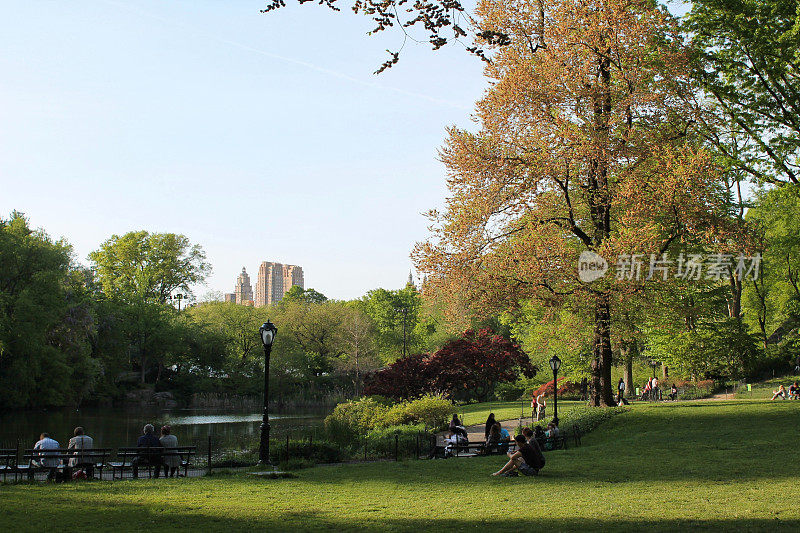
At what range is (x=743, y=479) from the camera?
1136 centimetres

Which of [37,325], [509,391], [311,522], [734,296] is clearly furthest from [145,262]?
[311,522]

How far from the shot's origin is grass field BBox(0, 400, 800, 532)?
26.7 ft

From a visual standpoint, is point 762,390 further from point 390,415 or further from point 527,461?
point 527,461

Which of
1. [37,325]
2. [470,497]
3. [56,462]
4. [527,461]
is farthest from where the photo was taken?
[37,325]

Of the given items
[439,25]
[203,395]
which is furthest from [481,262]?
[203,395]

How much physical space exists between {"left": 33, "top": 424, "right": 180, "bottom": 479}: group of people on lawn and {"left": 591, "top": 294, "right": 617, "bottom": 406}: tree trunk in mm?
14591

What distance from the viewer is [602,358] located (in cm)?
2367

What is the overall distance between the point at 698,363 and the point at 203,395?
39097mm

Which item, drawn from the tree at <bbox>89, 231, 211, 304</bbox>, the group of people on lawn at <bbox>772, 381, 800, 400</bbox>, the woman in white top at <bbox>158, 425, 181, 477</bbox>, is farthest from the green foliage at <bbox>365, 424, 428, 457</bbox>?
the tree at <bbox>89, 231, 211, 304</bbox>

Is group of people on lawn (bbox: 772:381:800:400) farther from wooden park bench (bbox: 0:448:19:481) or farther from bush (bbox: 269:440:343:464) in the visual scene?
wooden park bench (bbox: 0:448:19:481)

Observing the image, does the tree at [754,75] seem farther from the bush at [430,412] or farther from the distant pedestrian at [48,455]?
the distant pedestrian at [48,455]

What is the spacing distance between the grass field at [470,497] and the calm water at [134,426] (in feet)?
34.5

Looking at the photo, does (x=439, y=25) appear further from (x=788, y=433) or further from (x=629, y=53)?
(x=629, y=53)

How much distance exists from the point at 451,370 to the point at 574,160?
17.6 metres
